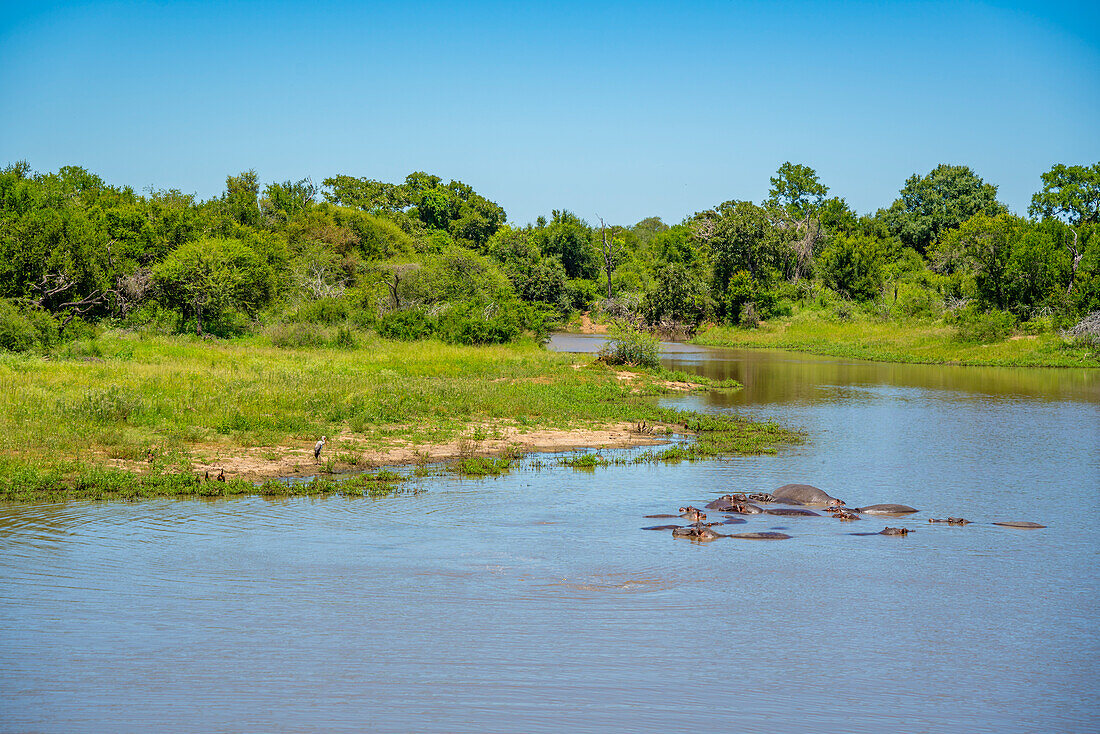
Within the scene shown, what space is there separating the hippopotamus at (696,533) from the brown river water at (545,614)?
6.7 inches

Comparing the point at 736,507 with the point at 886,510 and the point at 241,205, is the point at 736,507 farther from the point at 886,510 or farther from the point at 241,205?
the point at 241,205

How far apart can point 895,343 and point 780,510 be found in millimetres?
38507

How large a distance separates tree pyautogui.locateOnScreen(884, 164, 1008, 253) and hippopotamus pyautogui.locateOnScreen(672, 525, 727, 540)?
67464mm

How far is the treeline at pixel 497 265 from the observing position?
119 feet

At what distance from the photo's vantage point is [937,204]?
76.2 m

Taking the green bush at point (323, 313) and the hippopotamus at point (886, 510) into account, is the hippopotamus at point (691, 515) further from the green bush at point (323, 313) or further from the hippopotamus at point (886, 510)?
the green bush at point (323, 313)

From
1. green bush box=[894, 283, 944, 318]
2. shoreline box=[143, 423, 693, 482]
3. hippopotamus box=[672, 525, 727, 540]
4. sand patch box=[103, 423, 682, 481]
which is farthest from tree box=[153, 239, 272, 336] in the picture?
green bush box=[894, 283, 944, 318]

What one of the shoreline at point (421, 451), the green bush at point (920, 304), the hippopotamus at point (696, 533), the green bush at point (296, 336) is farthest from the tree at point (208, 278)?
the green bush at point (920, 304)

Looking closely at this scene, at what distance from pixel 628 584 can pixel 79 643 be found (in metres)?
5.39

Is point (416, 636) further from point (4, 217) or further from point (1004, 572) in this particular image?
point (4, 217)

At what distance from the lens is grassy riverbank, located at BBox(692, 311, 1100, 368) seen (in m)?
41.0

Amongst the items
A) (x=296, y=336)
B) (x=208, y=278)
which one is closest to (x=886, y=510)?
(x=296, y=336)

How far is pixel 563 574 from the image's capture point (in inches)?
398

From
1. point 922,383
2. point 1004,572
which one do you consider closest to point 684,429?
point 1004,572
